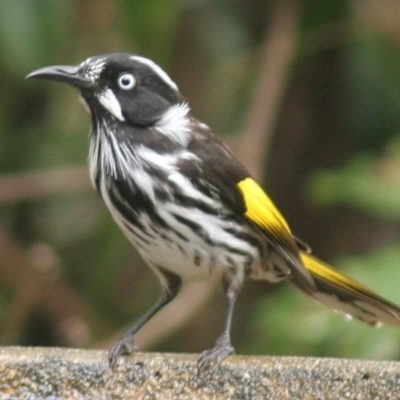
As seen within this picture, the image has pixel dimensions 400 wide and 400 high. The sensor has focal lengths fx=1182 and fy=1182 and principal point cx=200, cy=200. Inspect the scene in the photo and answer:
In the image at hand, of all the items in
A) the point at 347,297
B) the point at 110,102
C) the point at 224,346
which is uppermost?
the point at 110,102

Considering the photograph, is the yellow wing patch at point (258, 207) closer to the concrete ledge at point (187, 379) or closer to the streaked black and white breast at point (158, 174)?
the streaked black and white breast at point (158, 174)

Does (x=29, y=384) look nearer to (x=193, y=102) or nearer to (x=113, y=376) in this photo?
(x=113, y=376)

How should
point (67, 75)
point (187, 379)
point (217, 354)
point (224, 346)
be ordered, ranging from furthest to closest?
point (67, 75), point (224, 346), point (217, 354), point (187, 379)

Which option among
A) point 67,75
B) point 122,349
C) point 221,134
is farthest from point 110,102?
point 221,134

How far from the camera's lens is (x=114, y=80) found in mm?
3885

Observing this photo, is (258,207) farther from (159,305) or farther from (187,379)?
(187,379)

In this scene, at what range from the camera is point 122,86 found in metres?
3.89

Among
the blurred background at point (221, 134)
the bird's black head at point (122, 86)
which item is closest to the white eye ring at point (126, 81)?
the bird's black head at point (122, 86)

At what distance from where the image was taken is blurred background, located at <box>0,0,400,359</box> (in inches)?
224

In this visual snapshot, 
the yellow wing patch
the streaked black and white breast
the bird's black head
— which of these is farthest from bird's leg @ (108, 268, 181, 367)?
the bird's black head

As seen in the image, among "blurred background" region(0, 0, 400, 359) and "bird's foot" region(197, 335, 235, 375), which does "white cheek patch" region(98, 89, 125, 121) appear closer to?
"bird's foot" region(197, 335, 235, 375)

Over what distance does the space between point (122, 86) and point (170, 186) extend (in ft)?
1.30

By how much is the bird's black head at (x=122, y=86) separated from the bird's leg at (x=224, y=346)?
0.63 m

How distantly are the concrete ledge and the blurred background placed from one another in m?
2.08
